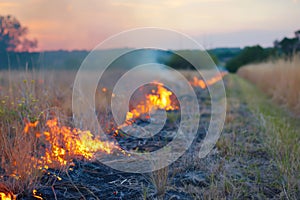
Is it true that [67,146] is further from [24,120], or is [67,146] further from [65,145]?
[24,120]

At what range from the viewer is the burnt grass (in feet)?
8.16

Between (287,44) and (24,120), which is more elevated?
(287,44)

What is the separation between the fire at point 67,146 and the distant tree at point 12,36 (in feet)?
10.0

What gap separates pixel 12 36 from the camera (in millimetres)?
6410

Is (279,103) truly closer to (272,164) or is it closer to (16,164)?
(272,164)

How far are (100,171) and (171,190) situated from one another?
0.77 meters

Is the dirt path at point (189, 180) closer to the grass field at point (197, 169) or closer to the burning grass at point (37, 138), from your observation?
the grass field at point (197, 169)

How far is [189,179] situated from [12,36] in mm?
5169

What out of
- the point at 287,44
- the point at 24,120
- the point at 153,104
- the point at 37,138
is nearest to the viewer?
the point at 24,120

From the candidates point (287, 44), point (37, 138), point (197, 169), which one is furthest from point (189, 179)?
point (287, 44)

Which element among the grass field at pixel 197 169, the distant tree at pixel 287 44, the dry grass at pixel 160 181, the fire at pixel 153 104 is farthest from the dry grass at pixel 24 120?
the distant tree at pixel 287 44

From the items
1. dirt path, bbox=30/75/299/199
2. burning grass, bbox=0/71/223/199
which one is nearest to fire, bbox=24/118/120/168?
burning grass, bbox=0/71/223/199

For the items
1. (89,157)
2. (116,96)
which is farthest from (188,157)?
(116,96)

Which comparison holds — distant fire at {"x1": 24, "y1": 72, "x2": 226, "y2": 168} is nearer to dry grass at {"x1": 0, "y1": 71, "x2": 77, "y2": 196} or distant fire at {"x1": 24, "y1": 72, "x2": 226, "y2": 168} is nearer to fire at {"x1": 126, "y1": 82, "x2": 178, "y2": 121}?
dry grass at {"x1": 0, "y1": 71, "x2": 77, "y2": 196}
